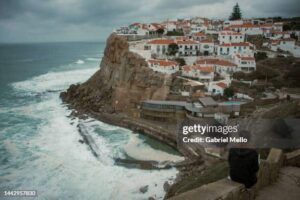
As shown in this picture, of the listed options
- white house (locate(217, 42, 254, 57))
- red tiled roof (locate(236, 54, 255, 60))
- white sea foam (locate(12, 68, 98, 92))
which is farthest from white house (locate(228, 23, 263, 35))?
white sea foam (locate(12, 68, 98, 92))

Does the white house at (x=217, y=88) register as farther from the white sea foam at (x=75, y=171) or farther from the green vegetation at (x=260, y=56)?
the green vegetation at (x=260, y=56)

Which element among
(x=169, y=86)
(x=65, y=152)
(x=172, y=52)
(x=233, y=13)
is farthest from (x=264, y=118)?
(x=233, y=13)

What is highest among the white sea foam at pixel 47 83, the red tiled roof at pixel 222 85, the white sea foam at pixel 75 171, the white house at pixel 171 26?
the white house at pixel 171 26

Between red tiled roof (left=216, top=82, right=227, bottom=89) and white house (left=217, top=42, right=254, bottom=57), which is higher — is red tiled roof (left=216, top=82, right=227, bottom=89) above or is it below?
below

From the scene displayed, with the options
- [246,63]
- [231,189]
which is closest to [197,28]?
[246,63]

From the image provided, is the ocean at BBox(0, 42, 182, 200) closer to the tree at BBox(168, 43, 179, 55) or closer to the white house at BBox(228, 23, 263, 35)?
the tree at BBox(168, 43, 179, 55)

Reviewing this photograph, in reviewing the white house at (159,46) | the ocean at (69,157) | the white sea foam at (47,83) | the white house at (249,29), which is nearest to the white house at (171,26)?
the white house at (249,29)

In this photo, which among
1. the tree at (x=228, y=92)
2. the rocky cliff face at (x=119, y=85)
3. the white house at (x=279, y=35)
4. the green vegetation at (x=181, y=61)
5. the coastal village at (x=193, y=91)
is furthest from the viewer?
the white house at (x=279, y=35)

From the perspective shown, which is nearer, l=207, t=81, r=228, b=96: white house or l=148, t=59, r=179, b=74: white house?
l=207, t=81, r=228, b=96: white house
